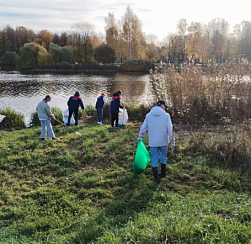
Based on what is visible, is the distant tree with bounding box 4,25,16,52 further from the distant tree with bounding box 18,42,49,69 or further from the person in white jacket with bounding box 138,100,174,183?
the person in white jacket with bounding box 138,100,174,183

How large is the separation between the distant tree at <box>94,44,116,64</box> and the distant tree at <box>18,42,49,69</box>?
1032cm

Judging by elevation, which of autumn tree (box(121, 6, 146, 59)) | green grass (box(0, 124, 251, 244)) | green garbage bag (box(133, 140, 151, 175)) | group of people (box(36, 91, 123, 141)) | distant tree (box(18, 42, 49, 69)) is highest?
autumn tree (box(121, 6, 146, 59))

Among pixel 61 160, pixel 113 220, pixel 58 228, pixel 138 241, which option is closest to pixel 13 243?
pixel 58 228

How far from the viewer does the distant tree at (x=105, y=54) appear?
54.6m

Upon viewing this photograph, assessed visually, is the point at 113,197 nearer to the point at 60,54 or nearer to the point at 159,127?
the point at 159,127

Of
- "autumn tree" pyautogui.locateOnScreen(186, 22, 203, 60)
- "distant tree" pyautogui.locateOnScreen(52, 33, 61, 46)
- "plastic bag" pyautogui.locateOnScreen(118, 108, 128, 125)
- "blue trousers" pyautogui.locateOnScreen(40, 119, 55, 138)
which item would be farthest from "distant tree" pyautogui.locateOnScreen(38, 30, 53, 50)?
"blue trousers" pyautogui.locateOnScreen(40, 119, 55, 138)

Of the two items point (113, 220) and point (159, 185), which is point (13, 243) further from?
point (159, 185)

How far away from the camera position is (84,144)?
8156 mm

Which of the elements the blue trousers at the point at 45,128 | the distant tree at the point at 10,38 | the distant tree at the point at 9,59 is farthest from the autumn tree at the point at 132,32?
the blue trousers at the point at 45,128

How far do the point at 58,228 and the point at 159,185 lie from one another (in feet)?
7.48

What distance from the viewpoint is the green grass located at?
11.6ft

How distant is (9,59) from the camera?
196 ft

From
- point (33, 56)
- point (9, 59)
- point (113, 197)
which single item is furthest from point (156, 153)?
point (9, 59)

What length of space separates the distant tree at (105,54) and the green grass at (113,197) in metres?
48.3
